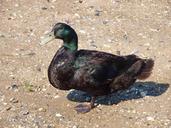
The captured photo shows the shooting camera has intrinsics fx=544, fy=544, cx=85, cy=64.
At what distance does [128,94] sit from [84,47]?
5.85ft

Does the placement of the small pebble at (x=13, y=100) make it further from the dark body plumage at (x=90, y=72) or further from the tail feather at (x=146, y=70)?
the tail feather at (x=146, y=70)

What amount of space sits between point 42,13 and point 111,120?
4119 mm

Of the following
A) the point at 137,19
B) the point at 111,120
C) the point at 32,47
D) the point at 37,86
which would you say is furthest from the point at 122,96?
the point at 137,19

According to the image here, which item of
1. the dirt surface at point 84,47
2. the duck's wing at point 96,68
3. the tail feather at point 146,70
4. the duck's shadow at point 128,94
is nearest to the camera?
the duck's wing at point 96,68

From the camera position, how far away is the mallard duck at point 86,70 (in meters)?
8.43

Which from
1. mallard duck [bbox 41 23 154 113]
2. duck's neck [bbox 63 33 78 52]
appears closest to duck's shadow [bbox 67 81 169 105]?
mallard duck [bbox 41 23 154 113]

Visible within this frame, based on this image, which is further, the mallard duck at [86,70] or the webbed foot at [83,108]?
the webbed foot at [83,108]

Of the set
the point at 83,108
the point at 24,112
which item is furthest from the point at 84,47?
the point at 24,112

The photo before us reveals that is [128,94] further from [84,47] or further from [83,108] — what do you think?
[84,47]

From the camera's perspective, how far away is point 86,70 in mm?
8430

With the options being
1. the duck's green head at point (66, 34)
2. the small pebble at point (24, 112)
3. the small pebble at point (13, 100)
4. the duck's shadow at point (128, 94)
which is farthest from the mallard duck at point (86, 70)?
the small pebble at point (13, 100)

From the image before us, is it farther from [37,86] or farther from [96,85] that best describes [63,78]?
[37,86]

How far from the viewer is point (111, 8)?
12.3m

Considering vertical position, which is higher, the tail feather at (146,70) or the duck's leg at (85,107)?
the tail feather at (146,70)
